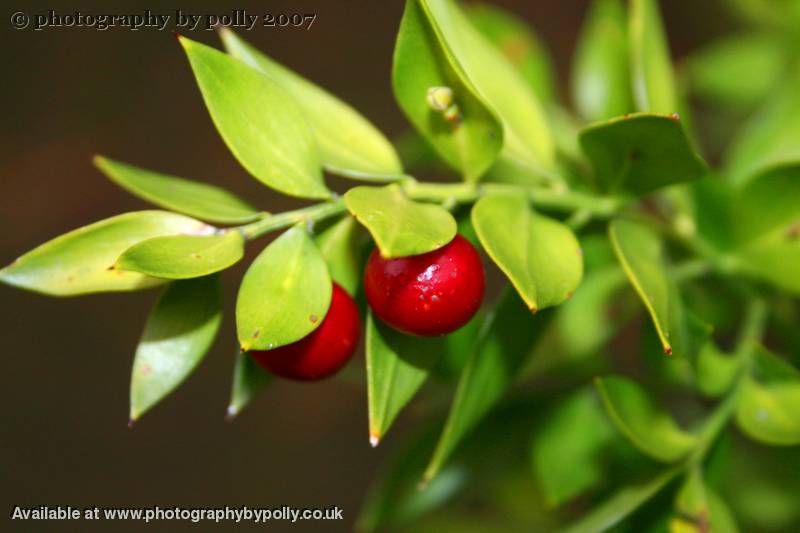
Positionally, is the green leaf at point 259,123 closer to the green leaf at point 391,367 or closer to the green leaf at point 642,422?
the green leaf at point 391,367

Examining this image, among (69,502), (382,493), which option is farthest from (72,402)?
(382,493)

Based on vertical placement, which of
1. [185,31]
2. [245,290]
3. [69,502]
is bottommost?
[69,502]

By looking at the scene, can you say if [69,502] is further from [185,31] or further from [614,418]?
[614,418]

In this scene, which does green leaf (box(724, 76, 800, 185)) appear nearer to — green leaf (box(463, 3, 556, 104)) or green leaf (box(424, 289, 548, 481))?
green leaf (box(463, 3, 556, 104))

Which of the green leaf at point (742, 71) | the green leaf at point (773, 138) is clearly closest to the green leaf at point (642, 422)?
the green leaf at point (773, 138)

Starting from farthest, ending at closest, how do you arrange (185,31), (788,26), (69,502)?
(69,502)
(185,31)
(788,26)

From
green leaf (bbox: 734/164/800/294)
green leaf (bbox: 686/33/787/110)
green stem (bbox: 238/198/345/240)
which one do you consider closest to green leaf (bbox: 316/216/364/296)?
green stem (bbox: 238/198/345/240)

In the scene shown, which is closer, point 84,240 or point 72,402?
point 84,240
